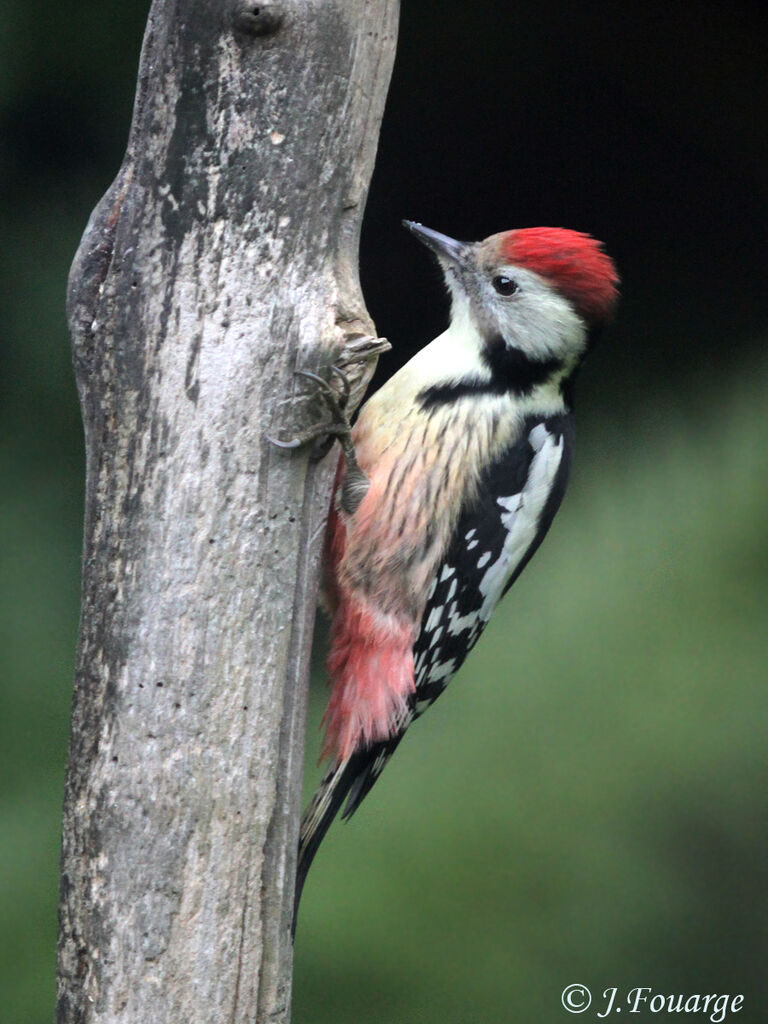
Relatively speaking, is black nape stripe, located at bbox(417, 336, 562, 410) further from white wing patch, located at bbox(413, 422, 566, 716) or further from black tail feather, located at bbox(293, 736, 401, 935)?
black tail feather, located at bbox(293, 736, 401, 935)

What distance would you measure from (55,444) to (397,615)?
1.52 meters

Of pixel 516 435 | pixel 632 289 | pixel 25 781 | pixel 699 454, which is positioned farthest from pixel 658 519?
pixel 25 781

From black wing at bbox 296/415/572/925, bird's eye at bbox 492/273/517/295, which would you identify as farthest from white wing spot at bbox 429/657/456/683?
bird's eye at bbox 492/273/517/295

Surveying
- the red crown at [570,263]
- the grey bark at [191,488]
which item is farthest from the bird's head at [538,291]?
the grey bark at [191,488]

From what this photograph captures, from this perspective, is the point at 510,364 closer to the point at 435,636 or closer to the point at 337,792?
the point at 435,636

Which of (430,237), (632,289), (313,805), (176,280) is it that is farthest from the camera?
(632,289)

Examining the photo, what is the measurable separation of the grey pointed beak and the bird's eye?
0.27 feet

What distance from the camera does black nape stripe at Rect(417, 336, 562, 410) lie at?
6.58ft

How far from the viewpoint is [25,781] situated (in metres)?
3.01

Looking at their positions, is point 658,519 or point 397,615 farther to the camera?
point 658,519

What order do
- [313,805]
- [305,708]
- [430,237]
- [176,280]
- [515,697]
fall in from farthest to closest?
[515,697] < [430,237] < [313,805] < [305,708] < [176,280]

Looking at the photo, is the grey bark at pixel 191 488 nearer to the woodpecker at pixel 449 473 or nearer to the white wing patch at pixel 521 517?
the woodpecker at pixel 449 473

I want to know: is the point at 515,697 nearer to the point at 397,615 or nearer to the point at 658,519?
the point at 658,519

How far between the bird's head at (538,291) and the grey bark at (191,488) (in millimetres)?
523
